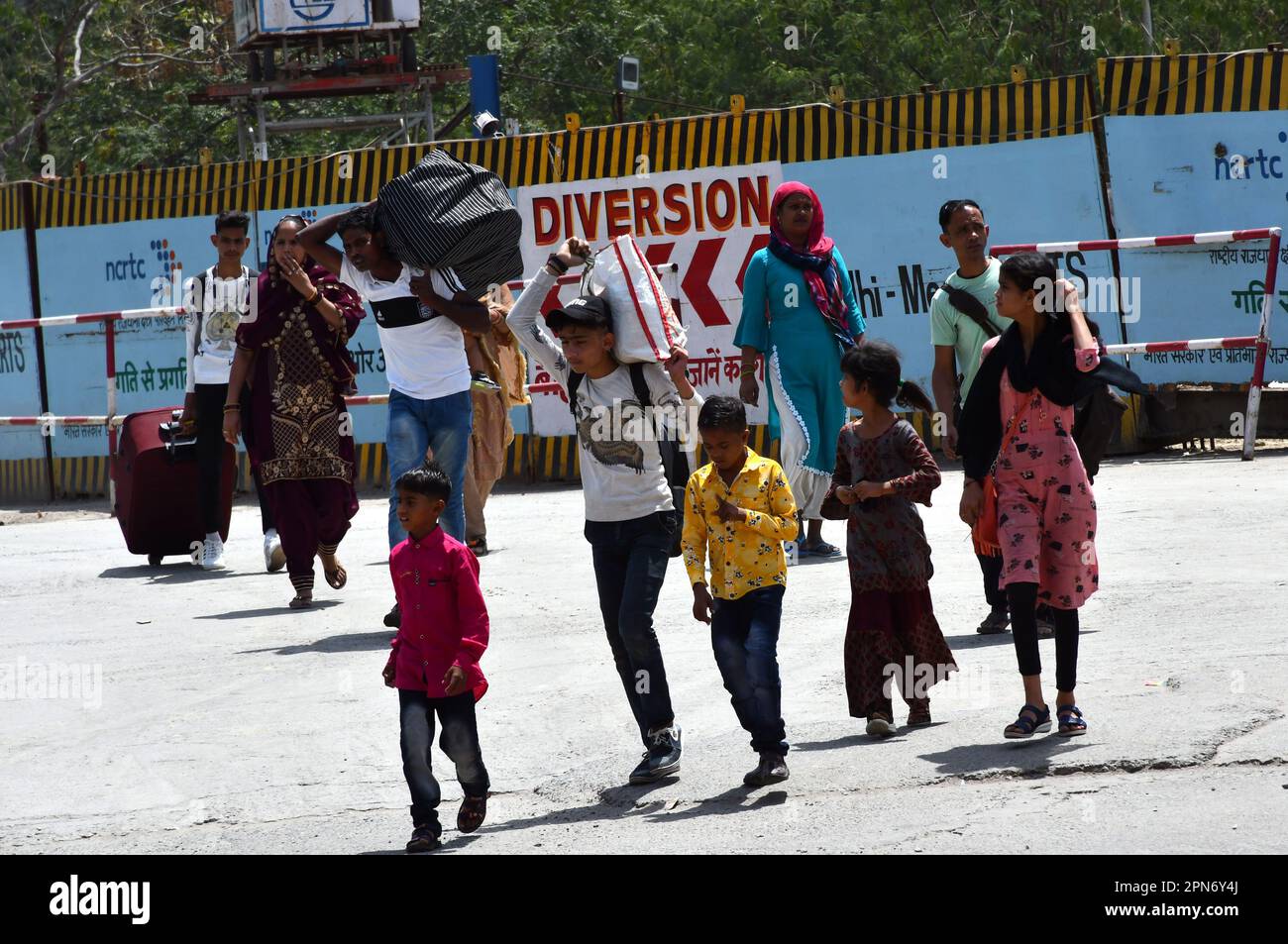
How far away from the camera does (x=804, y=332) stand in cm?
973

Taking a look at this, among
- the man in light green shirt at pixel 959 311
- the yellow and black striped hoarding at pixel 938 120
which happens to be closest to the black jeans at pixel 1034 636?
the man in light green shirt at pixel 959 311

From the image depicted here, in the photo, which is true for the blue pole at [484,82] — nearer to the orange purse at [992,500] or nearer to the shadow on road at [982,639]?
the shadow on road at [982,639]

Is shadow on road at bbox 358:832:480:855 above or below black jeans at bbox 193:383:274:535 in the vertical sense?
below

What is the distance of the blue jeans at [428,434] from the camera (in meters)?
8.42

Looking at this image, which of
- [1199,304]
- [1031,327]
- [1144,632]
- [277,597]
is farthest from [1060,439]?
[1199,304]

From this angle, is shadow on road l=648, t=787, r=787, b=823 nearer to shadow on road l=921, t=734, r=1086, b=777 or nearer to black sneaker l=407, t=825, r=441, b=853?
shadow on road l=921, t=734, r=1086, b=777

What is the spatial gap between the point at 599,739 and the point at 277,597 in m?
3.98

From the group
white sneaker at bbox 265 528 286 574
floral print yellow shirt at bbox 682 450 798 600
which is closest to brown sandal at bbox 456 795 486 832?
floral print yellow shirt at bbox 682 450 798 600

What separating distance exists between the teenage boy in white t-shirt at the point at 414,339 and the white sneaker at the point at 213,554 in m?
2.94

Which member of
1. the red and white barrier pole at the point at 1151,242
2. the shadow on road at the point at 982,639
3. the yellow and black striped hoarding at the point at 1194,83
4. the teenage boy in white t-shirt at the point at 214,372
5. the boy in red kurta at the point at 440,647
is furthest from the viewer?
the yellow and black striped hoarding at the point at 1194,83

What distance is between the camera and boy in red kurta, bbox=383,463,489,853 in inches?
213

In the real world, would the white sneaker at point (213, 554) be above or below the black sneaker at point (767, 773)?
above

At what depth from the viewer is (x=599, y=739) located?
6465 mm
